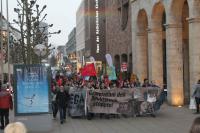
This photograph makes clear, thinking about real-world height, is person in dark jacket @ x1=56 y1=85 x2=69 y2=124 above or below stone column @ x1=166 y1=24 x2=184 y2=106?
below

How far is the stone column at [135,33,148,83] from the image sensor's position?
38875mm

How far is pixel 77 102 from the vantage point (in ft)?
77.9

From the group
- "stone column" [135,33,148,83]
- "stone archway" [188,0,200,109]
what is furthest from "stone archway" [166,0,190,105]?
"stone column" [135,33,148,83]

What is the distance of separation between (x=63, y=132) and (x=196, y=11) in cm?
1101

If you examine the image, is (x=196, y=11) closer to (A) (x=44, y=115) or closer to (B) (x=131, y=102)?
(B) (x=131, y=102)

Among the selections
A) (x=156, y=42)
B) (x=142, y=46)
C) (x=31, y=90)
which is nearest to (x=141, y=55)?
(x=142, y=46)

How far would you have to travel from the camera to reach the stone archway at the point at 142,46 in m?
38.5

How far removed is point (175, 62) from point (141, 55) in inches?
367

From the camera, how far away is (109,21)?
62.7 m

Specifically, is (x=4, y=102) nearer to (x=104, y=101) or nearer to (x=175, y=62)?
(x=104, y=101)

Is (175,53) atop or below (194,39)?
below

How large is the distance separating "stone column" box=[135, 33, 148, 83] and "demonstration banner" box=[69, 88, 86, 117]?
15.5 metres

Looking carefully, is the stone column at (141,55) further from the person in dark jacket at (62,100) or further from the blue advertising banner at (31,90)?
the blue advertising banner at (31,90)

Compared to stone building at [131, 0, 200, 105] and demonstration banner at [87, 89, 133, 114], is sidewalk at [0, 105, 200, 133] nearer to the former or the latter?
demonstration banner at [87, 89, 133, 114]
